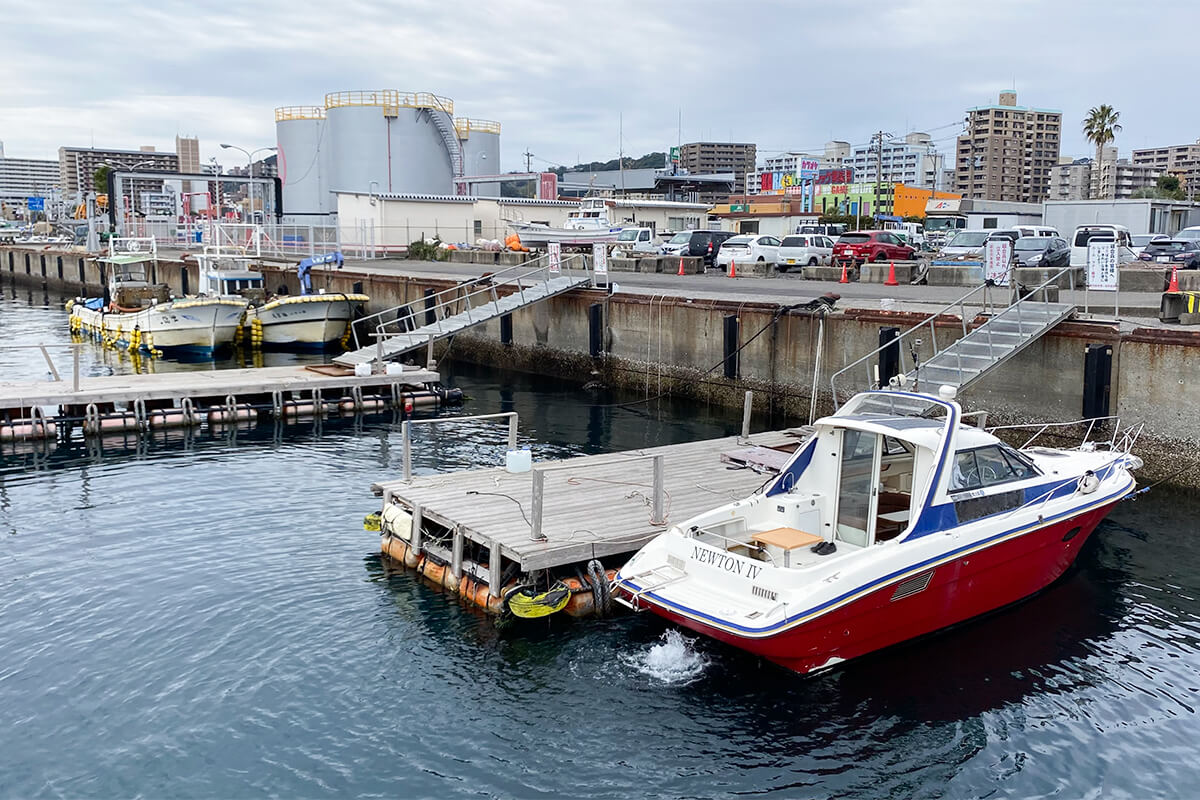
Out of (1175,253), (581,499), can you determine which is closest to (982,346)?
(581,499)

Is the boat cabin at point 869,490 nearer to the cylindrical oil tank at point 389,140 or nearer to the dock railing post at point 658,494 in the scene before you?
the dock railing post at point 658,494

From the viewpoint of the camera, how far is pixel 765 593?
34.3 ft

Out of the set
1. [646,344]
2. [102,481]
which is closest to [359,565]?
[102,481]

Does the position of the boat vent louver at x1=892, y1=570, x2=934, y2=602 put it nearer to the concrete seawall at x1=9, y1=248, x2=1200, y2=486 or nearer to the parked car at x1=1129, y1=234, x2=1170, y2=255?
the concrete seawall at x1=9, y1=248, x2=1200, y2=486

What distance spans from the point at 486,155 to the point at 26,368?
52.5 meters

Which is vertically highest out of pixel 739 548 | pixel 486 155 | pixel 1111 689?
pixel 486 155

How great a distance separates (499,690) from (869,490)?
4732 millimetres

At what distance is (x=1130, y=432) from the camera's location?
18297 millimetres

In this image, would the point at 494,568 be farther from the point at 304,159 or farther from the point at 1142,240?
the point at 304,159

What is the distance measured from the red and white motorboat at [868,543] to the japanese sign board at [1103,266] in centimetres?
862

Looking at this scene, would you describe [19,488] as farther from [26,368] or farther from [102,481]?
[26,368]

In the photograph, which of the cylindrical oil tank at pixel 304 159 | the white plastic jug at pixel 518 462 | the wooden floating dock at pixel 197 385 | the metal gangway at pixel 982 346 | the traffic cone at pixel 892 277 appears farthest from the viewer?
the cylindrical oil tank at pixel 304 159

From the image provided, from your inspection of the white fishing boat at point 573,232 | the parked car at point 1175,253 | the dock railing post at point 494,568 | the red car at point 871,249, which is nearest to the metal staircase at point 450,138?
the white fishing boat at point 573,232

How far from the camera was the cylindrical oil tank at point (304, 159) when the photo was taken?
77.3m
